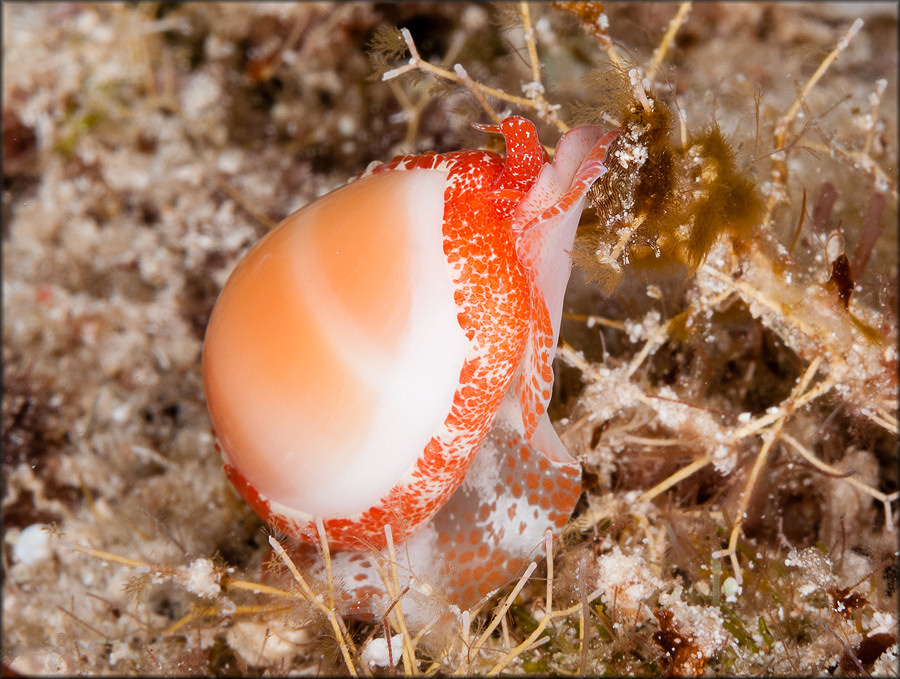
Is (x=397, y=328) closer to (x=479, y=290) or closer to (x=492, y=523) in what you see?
(x=479, y=290)

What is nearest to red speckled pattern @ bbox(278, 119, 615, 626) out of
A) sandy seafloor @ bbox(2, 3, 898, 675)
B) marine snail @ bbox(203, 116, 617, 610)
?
marine snail @ bbox(203, 116, 617, 610)

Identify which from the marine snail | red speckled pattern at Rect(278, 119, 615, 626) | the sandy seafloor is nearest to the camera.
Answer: the marine snail

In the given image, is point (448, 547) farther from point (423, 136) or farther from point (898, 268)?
point (898, 268)

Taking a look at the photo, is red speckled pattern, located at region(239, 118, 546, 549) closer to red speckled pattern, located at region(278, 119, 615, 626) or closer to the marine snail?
the marine snail

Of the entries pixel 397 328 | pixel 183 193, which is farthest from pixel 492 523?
pixel 183 193

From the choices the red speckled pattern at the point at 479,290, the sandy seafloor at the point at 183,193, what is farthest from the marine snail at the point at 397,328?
the sandy seafloor at the point at 183,193

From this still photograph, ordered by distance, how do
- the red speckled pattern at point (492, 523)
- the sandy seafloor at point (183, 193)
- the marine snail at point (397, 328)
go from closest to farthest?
1. the marine snail at point (397, 328)
2. the red speckled pattern at point (492, 523)
3. the sandy seafloor at point (183, 193)

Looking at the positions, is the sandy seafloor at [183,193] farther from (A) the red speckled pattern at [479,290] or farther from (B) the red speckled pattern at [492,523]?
(A) the red speckled pattern at [479,290]

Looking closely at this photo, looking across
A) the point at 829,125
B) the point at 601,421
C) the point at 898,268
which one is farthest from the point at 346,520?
the point at 898,268
